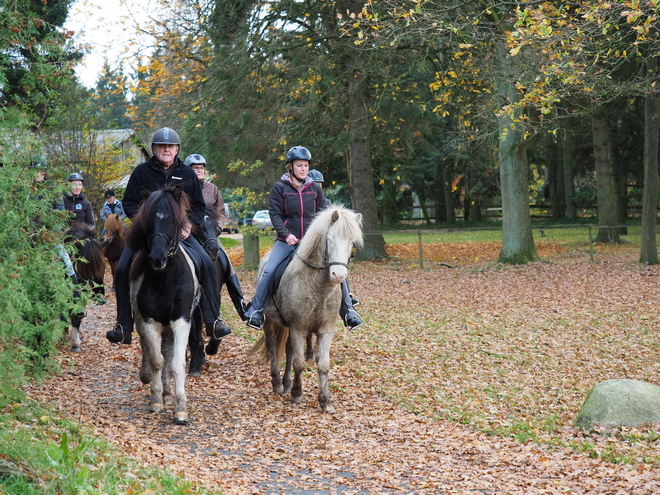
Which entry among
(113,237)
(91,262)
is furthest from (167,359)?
(113,237)

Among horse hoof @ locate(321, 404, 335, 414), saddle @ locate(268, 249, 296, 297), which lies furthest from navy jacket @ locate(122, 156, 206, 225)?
horse hoof @ locate(321, 404, 335, 414)

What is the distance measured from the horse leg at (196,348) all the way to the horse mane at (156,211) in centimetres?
221

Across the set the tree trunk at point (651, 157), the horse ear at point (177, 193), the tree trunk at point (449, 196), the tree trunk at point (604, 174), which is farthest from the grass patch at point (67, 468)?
the tree trunk at point (449, 196)

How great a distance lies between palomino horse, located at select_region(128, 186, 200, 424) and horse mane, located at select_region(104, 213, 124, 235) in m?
6.74

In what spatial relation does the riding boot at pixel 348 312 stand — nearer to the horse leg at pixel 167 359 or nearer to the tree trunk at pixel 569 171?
the horse leg at pixel 167 359

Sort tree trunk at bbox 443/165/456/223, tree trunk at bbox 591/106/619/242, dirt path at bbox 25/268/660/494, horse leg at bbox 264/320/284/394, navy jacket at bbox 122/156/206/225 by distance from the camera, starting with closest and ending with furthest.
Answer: dirt path at bbox 25/268/660/494, navy jacket at bbox 122/156/206/225, horse leg at bbox 264/320/284/394, tree trunk at bbox 591/106/619/242, tree trunk at bbox 443/165/456/223

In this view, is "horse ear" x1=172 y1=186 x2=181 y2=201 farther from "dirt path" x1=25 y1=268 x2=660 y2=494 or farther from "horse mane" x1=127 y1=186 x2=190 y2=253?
"dirt path" x1=25 y1=268 x2=660 y2=494

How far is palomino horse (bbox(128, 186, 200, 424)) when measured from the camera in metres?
6.92

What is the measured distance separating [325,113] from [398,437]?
15.9m

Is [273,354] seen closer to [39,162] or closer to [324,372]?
[324,372]

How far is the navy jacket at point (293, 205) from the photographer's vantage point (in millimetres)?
8344

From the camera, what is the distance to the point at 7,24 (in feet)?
21.5

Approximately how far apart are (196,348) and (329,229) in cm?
296

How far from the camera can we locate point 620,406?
24.2 ft
